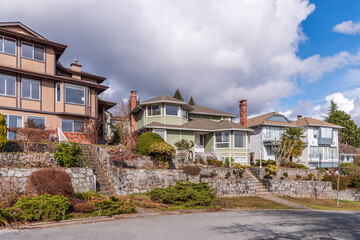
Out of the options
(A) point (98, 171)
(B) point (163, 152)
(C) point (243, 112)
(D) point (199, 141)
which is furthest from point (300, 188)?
(A) point (98, 171)

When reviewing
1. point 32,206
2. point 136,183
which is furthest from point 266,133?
point 32,206

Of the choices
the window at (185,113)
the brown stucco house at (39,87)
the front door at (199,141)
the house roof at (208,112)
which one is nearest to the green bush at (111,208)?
the brown stucco house at (39,87)

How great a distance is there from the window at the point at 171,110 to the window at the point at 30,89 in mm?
12746

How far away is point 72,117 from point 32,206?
48.7ft

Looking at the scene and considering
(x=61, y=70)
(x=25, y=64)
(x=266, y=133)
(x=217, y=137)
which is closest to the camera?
(x=25, y=64)

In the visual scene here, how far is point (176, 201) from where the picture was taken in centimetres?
1462

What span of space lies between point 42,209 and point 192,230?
19.6 feet

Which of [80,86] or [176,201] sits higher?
[80,86]

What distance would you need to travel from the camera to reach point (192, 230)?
9.41 m

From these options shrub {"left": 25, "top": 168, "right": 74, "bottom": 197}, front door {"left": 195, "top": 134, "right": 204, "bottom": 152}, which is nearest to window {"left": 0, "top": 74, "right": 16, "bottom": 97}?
shrub {"left": 25, "top": 168, "right": 74, "bottom": 197}

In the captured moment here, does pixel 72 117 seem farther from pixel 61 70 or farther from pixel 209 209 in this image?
pixel 209 209

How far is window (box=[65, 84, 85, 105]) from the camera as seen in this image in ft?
77.4

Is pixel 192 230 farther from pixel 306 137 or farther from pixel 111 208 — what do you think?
pixel 306 137

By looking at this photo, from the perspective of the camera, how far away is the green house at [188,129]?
2795cm
